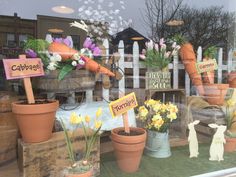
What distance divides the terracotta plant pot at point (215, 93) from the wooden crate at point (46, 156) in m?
1.36

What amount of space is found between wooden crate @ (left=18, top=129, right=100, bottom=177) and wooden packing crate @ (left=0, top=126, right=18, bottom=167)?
0.24m

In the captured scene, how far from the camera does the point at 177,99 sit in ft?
7.25

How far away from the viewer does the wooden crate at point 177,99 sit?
2084mm

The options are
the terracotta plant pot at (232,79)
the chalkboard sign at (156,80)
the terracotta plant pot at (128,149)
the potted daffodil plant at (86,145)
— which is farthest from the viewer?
the terracotta plant pot at (232,79)

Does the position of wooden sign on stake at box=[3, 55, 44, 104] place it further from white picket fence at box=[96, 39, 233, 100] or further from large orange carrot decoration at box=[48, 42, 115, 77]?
white picket fence at box=[96, 39, 233, 100]

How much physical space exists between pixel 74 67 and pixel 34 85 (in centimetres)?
26

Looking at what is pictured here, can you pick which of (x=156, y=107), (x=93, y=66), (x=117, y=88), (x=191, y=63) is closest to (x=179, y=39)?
(x=191, y=63)

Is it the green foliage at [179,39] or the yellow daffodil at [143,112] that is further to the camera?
the green foliage at [179,39]

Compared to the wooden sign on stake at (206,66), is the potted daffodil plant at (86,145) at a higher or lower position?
lower

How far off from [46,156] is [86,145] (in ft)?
0.70

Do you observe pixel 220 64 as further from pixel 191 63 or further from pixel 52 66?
pixel 52 66

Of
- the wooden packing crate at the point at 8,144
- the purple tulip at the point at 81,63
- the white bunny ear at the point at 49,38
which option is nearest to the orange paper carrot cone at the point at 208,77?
the purple tulip at the point at 81,63

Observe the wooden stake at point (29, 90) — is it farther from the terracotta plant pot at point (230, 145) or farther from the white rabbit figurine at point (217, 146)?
the terracotta plant pot at point (230, 145)

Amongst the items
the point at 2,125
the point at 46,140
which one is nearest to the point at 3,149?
the point at 2,125
